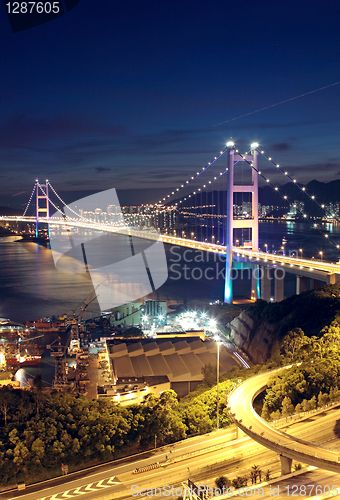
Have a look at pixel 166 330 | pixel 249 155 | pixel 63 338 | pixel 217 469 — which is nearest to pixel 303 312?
pixel 166 330

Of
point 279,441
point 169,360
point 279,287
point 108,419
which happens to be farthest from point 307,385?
point 279,287

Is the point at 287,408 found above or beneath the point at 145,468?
above

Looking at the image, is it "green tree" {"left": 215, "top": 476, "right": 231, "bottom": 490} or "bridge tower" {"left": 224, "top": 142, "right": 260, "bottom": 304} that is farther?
"bridge tower" {"left": 224, "top": 142, "right": 260, "bottom": 304}

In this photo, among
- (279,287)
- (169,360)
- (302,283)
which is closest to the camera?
(169,360)

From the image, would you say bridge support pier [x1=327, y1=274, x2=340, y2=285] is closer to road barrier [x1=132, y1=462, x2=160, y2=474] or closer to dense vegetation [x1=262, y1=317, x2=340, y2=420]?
dense vegetation [x1=262, y1=317, x2=340, y2=420]

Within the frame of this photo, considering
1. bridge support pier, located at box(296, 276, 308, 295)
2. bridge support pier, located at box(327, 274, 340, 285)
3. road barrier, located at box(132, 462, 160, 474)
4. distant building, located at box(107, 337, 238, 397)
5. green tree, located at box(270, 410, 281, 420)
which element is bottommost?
distant building, located at box(107, 337, 238, 397)

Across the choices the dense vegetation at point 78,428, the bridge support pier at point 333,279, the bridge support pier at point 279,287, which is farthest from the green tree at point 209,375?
the bridge support pier at point 279,287

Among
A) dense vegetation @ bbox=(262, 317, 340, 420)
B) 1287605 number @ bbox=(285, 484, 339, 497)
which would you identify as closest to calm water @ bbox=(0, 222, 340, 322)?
dense vegetation @ bbox=(262, 317, 340, 420)

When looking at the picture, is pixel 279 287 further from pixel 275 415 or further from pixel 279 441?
pixel 279 441
